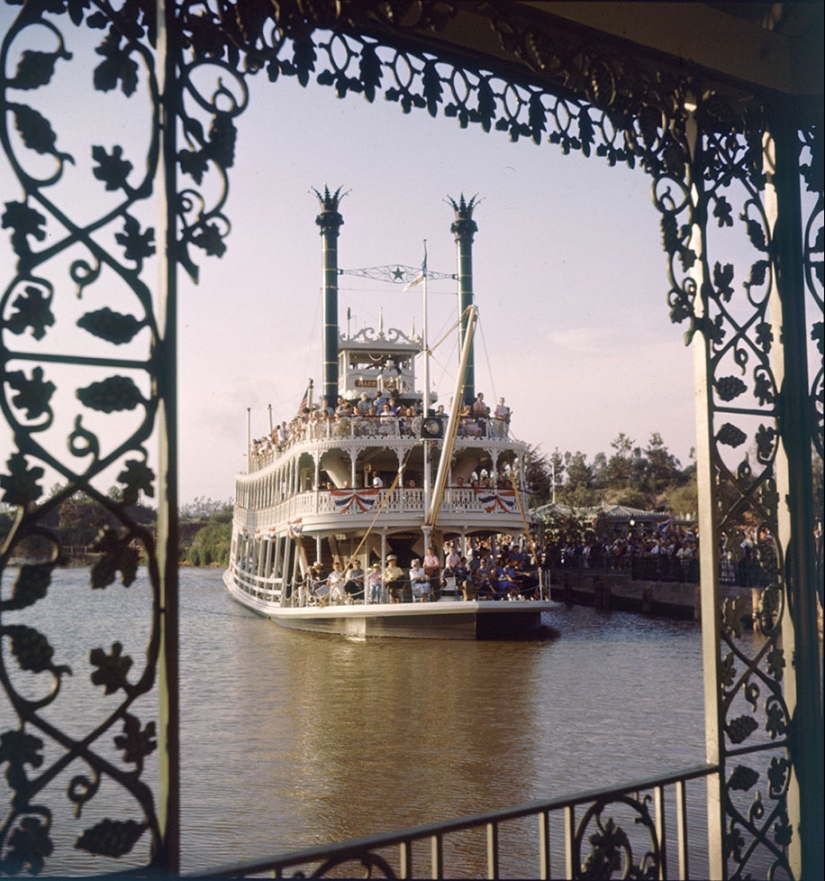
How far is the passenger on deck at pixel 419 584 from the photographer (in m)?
18.9

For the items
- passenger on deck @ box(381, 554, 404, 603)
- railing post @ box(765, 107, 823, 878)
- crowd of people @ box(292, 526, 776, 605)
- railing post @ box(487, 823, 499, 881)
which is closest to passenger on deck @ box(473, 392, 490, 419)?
crowd of people @ box(292, 526, 776, 605)

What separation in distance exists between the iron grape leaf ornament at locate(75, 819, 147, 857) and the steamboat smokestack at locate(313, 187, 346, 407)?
85.2 feet

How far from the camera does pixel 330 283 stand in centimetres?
3012

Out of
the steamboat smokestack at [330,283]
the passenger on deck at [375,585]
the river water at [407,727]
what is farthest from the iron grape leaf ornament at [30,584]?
the steamboat smokestack at [330,283]

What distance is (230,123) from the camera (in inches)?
92.4

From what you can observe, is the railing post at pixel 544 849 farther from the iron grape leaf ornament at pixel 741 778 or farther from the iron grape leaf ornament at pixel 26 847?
the iron grape leaf ornament at pixel 26 847

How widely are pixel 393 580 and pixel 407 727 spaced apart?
7.84m

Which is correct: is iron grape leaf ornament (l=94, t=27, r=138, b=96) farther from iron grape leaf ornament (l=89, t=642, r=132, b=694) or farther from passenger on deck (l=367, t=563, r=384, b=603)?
passenger on deck (l=367, t=563, r=384, b=603)

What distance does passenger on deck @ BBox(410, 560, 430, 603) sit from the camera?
62.0 feet

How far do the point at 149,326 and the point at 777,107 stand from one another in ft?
8.06

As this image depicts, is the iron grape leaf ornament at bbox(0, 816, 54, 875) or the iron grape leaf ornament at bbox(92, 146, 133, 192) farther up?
the iron grape leaf ornament at bbox(92, 146, 133, 192)

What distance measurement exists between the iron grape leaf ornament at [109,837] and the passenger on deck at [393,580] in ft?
55.9

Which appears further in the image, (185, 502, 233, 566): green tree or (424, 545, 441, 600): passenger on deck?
(185, 502, 233, 566): green tree

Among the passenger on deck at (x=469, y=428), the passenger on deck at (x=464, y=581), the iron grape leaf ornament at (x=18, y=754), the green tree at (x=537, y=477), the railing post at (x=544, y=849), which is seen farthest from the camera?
the green tree at (x=537, y=477)
